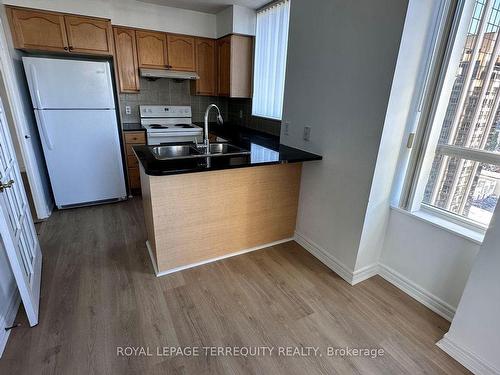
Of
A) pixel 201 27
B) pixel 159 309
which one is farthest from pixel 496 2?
pixel 201 27

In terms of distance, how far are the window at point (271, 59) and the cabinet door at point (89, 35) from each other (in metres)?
1.81

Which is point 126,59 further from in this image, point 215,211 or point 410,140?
point 410,140

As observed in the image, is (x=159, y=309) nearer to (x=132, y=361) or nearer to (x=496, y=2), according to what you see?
(x=132, y=361)

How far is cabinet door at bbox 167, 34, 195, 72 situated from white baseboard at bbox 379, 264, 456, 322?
11.3 feet

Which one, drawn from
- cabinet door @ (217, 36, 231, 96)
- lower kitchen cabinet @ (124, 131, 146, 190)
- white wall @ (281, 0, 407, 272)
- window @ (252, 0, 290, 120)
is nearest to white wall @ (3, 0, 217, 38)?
cabinet door @ (217, 36, 231, 96)

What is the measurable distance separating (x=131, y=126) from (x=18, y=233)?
2210 millimetres

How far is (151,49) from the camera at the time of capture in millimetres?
3451

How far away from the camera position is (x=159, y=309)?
1.80m

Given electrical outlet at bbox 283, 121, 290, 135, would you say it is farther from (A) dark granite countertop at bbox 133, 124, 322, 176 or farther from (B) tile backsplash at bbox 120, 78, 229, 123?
(B) tile backsplash at bbox 120, 78, 229, 123

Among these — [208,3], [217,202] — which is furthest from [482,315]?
[208,3]

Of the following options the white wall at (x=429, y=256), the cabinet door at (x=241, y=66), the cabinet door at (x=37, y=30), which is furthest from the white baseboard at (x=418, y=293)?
the cabinet door at (x=37, y=30)

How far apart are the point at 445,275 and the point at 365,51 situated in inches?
63.4

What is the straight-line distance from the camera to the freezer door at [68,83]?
2713 mm

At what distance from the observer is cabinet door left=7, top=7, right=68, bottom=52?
267 cm
